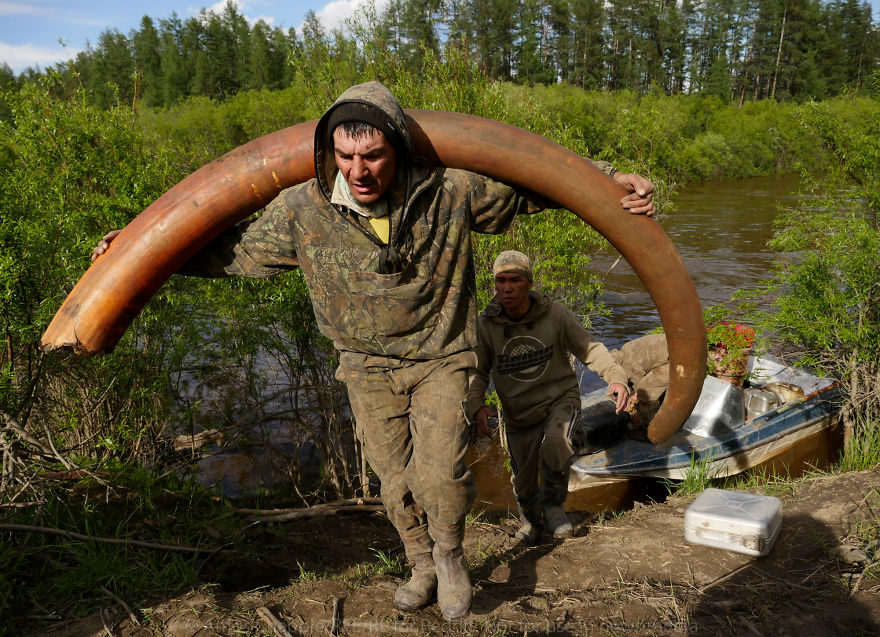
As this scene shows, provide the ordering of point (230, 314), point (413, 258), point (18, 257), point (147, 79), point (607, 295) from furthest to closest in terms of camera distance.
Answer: point (147, 79) → point (607, 295) → point (230, 314) → point (18, 257) → point (413, 258)

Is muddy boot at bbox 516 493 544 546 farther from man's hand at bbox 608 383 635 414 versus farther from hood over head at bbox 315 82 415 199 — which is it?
hood over head at bbox 315 82 415 199

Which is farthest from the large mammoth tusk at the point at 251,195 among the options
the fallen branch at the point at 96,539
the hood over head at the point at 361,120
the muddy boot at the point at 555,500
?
the muddy boot at the point at 555,500

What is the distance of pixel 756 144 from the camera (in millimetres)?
36219

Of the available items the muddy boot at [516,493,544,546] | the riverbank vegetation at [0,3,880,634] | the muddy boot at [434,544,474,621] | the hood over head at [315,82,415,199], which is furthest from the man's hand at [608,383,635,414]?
the riverbank vegetation at [0,3,880,634]

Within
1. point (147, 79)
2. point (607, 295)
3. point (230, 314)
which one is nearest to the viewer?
point (230, 314)

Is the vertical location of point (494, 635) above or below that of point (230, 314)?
below

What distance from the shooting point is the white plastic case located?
11.9 ft

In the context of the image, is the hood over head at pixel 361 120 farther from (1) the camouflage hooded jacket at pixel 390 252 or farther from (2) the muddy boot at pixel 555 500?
(2) the muddy boot at pixel 555 500

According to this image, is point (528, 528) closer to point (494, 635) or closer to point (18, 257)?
point (494, 635)

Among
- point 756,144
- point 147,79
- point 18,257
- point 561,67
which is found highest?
point 561,67

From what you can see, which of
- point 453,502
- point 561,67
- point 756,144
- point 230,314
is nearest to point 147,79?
point 561,67

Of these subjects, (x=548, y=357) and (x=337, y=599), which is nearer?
(x=337, y=599)

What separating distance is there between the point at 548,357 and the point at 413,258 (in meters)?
1.90

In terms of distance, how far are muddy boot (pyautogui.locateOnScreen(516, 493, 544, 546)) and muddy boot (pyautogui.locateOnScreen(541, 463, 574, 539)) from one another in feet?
0.22
